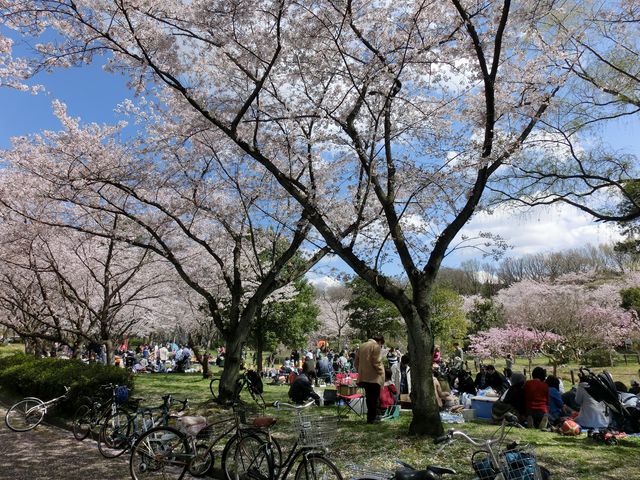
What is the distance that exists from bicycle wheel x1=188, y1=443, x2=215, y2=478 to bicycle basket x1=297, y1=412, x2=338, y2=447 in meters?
1.50

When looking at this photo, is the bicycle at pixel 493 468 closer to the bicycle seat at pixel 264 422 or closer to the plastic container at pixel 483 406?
the bicycle seat at pixel 264 422

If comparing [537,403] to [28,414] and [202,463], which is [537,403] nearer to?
[202,463]

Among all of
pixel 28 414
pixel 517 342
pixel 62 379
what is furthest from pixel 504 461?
pixel 517 342

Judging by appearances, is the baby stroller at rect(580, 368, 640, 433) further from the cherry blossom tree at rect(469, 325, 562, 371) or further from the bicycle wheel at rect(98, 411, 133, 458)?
the cherry blossom tree at rect(469, 325, 562, 371)

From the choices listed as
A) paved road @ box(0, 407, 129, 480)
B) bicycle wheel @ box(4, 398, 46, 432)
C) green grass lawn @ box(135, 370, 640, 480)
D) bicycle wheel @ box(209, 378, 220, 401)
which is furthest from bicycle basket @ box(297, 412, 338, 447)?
bicycle wheel @ box(4, 398, 46, 432)

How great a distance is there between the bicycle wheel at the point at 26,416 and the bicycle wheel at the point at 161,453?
4200mm

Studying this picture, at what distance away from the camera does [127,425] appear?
5.96 meters

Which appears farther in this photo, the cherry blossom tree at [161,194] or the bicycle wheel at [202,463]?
the cherry blossom tree at [161,194]

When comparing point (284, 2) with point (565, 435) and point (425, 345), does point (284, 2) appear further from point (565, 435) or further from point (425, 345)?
point (565, 435)

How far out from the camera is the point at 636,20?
611cm

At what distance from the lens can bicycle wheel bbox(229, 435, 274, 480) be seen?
13.3 feet

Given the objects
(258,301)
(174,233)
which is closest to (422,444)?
(258,301)

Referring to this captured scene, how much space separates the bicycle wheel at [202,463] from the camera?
4.61 metres

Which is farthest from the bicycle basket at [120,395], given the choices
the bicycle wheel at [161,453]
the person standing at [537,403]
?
the person standing at [537,403]
